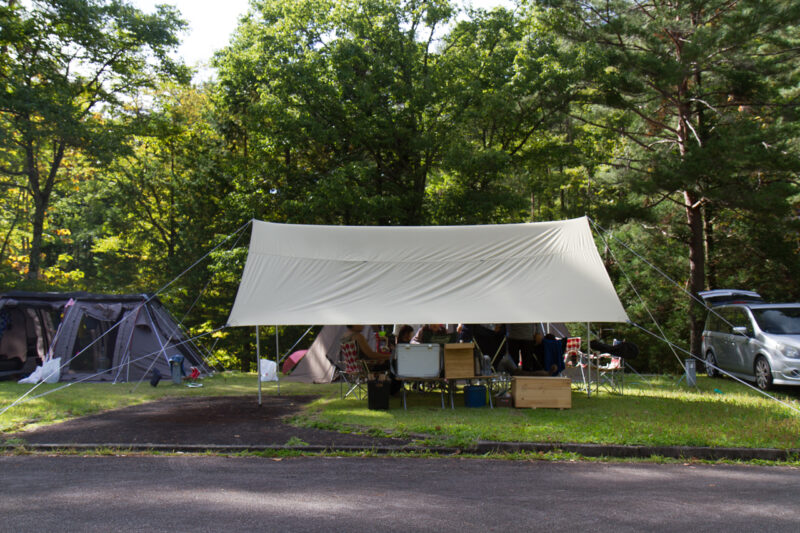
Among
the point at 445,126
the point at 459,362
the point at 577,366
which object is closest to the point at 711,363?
the point at 577,366

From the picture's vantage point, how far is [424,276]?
941 centimetres

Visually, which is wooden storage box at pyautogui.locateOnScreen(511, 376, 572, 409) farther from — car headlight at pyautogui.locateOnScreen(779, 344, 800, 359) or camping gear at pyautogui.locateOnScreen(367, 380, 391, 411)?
car headlight at pyautogui.locateOnScreen(779, 344, 800, 359)

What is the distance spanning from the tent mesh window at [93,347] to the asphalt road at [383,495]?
7796mm

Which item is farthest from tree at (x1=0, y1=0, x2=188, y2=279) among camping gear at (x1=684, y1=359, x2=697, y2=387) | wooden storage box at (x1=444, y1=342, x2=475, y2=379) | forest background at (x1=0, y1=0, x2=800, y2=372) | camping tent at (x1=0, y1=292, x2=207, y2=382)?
camping gear at (x1=684, y1=359, x2=697, y2=387)

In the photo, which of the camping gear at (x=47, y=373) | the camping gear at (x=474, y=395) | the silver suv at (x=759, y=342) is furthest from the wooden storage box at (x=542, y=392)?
the camping gear at (x=47, y=373)

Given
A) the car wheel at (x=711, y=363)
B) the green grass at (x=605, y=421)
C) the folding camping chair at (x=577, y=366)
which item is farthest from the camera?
the car wheel at (x=711, y=363)

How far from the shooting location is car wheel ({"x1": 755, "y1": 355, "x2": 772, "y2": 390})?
10.0 meters

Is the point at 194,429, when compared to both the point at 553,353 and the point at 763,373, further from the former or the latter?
the point at 763,373

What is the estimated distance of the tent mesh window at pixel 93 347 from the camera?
43.4 feet

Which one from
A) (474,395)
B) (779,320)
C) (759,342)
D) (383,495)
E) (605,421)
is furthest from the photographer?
(779,320)

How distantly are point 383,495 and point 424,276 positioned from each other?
200 inches

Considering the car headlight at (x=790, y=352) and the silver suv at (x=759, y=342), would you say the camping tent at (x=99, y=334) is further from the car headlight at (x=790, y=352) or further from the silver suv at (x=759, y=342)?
the car headlight at (x=790, y=352)

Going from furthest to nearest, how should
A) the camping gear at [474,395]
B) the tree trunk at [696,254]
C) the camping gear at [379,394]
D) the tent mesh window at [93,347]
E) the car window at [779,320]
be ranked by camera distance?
the tree trunk at [696,254] < the tent mesh window at [93,347] < the car window at [779,320] < the camping gear at [474,395] < the camping gear at [379,394]

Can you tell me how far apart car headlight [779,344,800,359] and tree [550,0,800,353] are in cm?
428
